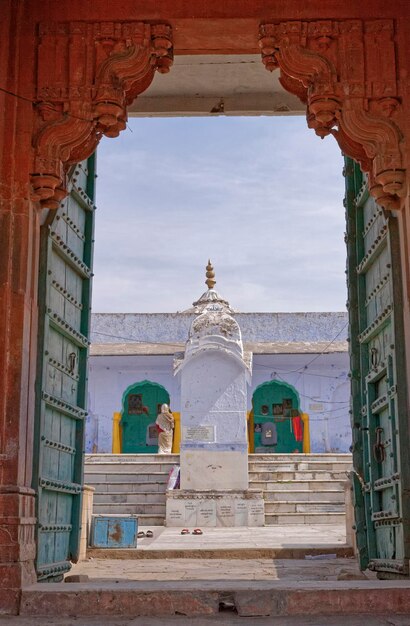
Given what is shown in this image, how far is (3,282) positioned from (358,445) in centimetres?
369

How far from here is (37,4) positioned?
573 centimetres

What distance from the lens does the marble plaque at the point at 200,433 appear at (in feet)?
52.4

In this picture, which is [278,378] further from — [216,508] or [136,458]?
[216,508]

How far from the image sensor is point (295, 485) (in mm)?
15773

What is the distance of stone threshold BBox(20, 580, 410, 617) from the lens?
4.35 m

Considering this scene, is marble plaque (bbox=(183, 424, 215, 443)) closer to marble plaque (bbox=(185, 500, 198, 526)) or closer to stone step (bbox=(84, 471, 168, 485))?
stone step (bbox=(84, 471, 168, 485))

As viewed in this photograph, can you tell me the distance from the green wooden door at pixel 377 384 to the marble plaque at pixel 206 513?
746cm

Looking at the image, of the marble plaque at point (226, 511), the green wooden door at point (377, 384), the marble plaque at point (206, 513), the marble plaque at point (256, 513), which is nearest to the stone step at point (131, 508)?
the marble plaque at point (206, 513)

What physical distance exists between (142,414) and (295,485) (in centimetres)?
1032

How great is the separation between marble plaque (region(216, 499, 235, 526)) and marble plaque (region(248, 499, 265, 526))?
31 centimetres

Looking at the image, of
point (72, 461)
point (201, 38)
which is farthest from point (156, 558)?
point (201, 38)

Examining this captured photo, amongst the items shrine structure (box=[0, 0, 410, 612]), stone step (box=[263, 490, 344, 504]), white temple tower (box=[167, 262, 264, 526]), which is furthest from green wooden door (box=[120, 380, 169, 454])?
shrine structure (box=[0, 0, 410, 612])

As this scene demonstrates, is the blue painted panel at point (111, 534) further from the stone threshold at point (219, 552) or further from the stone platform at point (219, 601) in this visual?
the stone platform at point (219, 601)

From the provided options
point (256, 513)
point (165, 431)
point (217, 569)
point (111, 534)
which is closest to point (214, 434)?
point (256, 513)
